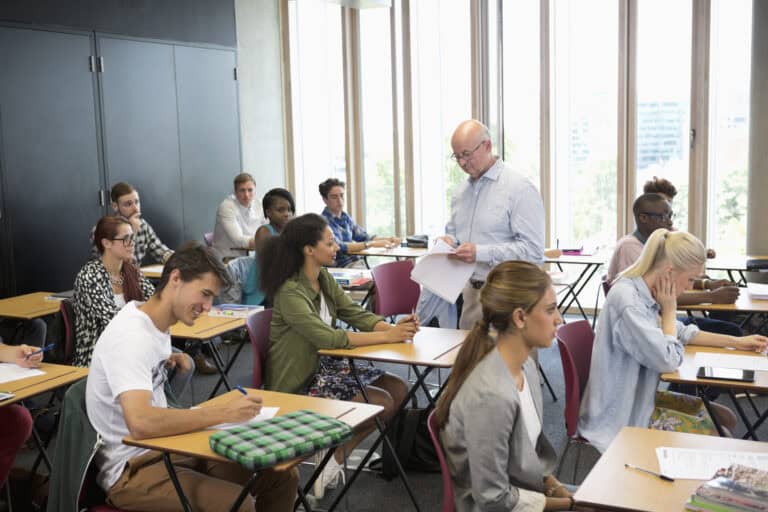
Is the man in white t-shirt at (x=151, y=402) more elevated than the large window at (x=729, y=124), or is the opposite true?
the large window at (x=729, y=124)

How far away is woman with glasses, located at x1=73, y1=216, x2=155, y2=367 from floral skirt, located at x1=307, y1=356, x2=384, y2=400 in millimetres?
1245

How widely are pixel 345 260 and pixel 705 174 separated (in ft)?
11.0

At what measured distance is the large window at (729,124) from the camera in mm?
7227

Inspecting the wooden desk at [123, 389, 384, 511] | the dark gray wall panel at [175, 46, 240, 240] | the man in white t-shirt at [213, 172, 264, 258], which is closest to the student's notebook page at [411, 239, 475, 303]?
the wooden desk at [123, 389, 384, 511]

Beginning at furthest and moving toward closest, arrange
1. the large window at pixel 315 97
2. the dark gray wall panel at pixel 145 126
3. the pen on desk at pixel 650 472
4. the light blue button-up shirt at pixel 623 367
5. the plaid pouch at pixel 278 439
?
the large window at pixel 315 97
the dark gray wall panel at pixel 145 126
the light blue button-up shirt at pixel 623 367
the plaid pouch at pixel 278 439
the pen on desk at pixel 650 472

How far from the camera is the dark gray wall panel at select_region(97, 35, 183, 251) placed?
7070 millimetres

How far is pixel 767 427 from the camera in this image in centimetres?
476

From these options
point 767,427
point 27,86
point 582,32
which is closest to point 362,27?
point 582,32

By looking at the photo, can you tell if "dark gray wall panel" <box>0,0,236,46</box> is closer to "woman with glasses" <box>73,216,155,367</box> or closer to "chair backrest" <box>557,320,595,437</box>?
"woman with glasses" <box>73,216,155,367</box>

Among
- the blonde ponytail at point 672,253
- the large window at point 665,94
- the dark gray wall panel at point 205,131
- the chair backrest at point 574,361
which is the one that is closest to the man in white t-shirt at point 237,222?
the dark gray wall panel at point 205,131

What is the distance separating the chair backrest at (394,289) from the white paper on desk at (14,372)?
8.07 feet

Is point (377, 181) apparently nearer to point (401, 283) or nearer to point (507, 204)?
point (401, 283)

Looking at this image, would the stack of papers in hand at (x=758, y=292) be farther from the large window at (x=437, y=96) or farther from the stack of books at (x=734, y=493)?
the large window at (x=437, y=96)

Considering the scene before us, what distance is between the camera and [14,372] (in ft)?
11.4
